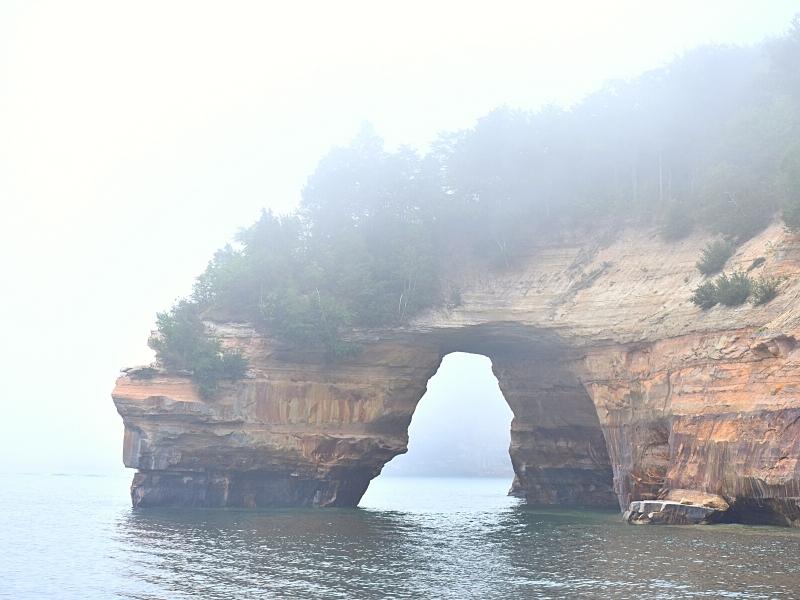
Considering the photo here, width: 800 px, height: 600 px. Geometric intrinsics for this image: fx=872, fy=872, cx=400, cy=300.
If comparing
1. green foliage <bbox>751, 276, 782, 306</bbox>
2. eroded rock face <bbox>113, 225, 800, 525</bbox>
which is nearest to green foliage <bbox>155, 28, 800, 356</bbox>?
eroded rock face <bbox>113, 225, 800, 525</bbox>

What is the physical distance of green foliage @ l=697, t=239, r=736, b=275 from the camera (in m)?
51.5

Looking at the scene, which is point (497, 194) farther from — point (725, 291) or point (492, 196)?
point (725, 291)

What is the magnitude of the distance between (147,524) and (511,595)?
28.1m

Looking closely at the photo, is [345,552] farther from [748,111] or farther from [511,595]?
[748,111]

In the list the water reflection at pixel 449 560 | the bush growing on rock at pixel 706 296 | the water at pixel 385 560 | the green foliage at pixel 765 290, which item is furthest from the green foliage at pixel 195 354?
the green foliage at pixel 765 290

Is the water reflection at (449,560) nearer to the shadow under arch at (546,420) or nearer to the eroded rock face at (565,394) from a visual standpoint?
the eroded rock face at (565,394)


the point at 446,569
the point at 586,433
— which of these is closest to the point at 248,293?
the point at 586,433

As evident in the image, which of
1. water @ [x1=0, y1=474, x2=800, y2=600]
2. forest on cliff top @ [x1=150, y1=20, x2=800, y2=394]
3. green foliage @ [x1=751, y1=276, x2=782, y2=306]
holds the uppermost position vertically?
forest on cliff top @ [x1=150, y1=20, x2=800, y2=394]

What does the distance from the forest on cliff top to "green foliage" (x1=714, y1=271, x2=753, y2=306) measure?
293 inches

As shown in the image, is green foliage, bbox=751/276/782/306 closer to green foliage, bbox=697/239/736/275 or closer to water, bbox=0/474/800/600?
green foliage, bbox=697/239/736/275

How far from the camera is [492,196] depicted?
2734 inches

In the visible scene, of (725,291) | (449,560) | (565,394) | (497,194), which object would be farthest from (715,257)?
(449,560)

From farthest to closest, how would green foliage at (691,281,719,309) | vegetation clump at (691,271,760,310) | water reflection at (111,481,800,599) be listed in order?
green foliage at (691,281,719,309), vegetation clump at (691,271,760,310), water reflection at (111,481,800,599)

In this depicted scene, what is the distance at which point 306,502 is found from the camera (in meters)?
61.9
